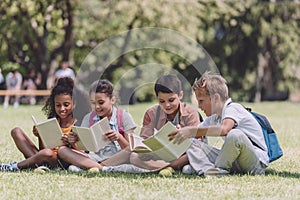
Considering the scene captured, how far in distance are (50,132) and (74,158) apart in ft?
1.16

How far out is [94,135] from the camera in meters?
5.72

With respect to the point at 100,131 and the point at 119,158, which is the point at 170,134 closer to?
the point at 100,131

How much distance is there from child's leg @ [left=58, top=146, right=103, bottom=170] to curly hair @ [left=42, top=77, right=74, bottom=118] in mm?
461

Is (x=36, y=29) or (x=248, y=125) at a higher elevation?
(x=36, y=29)

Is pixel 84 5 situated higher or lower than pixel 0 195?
higher

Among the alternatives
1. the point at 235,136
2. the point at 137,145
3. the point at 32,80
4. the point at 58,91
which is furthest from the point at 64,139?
the point at 32,80

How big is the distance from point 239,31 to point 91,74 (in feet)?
24.6

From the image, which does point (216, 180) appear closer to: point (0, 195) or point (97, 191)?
point (97, 191)

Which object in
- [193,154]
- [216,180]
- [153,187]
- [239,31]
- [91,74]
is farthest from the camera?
[239,31]

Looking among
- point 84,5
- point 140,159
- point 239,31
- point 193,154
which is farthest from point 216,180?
point 239,31

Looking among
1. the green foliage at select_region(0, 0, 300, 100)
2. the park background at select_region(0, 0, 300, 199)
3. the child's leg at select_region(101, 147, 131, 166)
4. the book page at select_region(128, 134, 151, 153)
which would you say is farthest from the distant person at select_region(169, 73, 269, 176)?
the green foliage at select_region(0, 0, 300, 100)

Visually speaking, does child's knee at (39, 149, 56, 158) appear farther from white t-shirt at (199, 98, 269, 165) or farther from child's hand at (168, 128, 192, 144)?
white t-shirt at (199, 98, 269, 165)

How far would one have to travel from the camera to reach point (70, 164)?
616 cm

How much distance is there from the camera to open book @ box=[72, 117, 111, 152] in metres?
5.70
